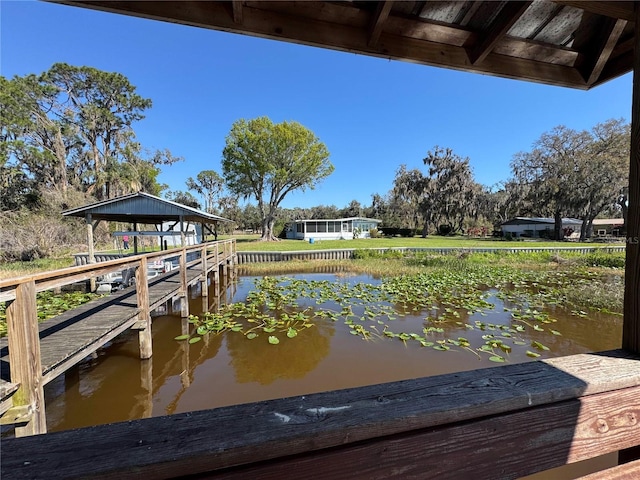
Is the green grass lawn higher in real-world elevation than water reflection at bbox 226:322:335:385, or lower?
higher

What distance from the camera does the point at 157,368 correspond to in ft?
13.8

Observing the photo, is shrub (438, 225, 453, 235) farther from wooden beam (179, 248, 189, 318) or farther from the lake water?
wooden beam (179, 248, 189, 318)

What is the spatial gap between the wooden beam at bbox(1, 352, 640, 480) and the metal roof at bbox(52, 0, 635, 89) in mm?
1651

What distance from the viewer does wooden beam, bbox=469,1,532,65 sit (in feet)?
4.80

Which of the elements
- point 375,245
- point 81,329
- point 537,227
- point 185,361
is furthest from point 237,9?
point 537,227

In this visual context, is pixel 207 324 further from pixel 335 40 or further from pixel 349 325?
pixel 335 40

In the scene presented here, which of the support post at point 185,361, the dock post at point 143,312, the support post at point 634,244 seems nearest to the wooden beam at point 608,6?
the support post at point 634,244

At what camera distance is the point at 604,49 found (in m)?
1.66

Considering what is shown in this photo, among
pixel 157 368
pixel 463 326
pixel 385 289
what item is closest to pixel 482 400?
pixel 157 368

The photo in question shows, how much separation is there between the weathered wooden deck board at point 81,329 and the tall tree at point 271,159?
72.5ft

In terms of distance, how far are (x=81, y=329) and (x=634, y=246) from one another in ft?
16.6

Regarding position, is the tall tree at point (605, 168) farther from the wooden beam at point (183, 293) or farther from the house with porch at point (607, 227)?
the wooden beam at point (183, 293)

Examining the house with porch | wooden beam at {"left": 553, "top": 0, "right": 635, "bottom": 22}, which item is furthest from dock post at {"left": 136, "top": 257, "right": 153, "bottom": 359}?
the house with porch

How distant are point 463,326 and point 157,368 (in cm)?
552
